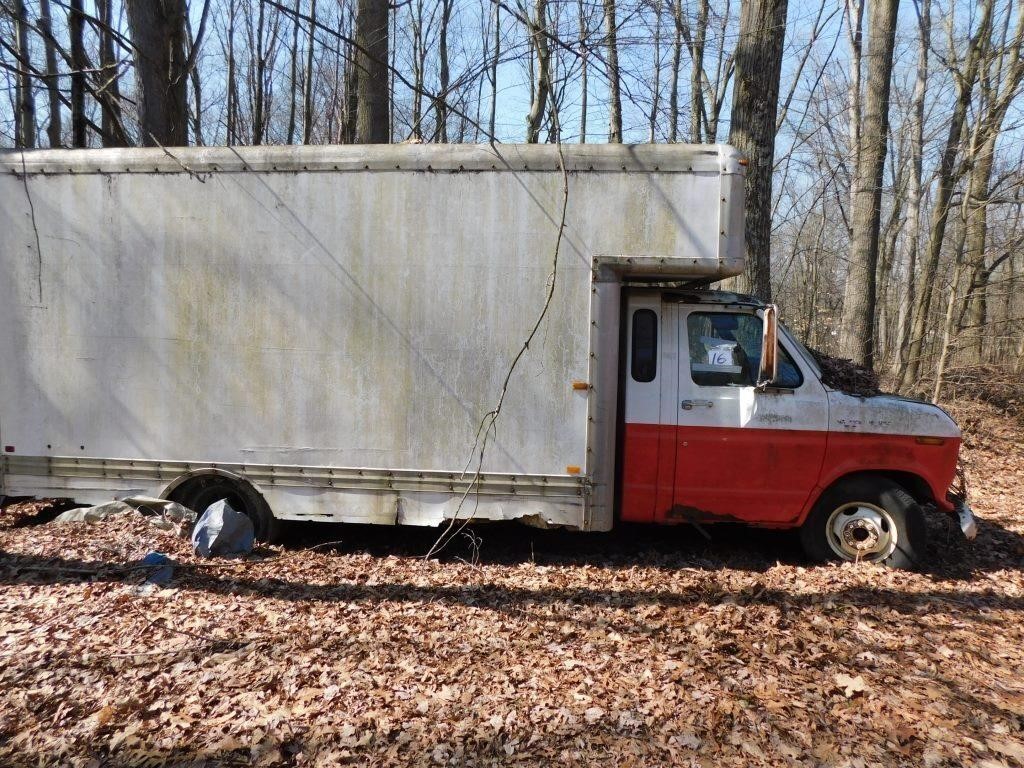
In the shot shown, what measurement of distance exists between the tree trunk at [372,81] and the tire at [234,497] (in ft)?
20.2

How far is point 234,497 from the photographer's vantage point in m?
5.52

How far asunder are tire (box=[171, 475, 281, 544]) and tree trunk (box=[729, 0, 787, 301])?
5952 mm

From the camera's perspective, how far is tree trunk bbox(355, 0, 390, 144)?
9500 mm

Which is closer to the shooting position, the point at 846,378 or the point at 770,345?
the point at 770,345

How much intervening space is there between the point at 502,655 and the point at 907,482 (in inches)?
143

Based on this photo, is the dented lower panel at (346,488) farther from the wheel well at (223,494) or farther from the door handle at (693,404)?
the door handle at (693,404)

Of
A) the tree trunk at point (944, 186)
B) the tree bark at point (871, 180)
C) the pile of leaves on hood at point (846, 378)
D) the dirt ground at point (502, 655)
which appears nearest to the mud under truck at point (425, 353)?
the pile of leaves on hood at point (846, 378)

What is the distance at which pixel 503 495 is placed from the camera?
202 inches

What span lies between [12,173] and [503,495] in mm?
4697

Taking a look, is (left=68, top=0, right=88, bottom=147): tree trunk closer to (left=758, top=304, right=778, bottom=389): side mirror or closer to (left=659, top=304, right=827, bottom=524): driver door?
(left=659, top=304, right=827, bottom=524): driver door

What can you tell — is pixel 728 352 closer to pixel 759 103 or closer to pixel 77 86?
pixel 759 103

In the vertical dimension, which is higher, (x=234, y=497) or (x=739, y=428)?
(x=739, y=428)

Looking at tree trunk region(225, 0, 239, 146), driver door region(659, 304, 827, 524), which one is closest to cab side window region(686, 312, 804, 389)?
driver door region(659, 304, 827, 524)

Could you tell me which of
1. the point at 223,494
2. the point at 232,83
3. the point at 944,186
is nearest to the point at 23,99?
the point at 232,83
